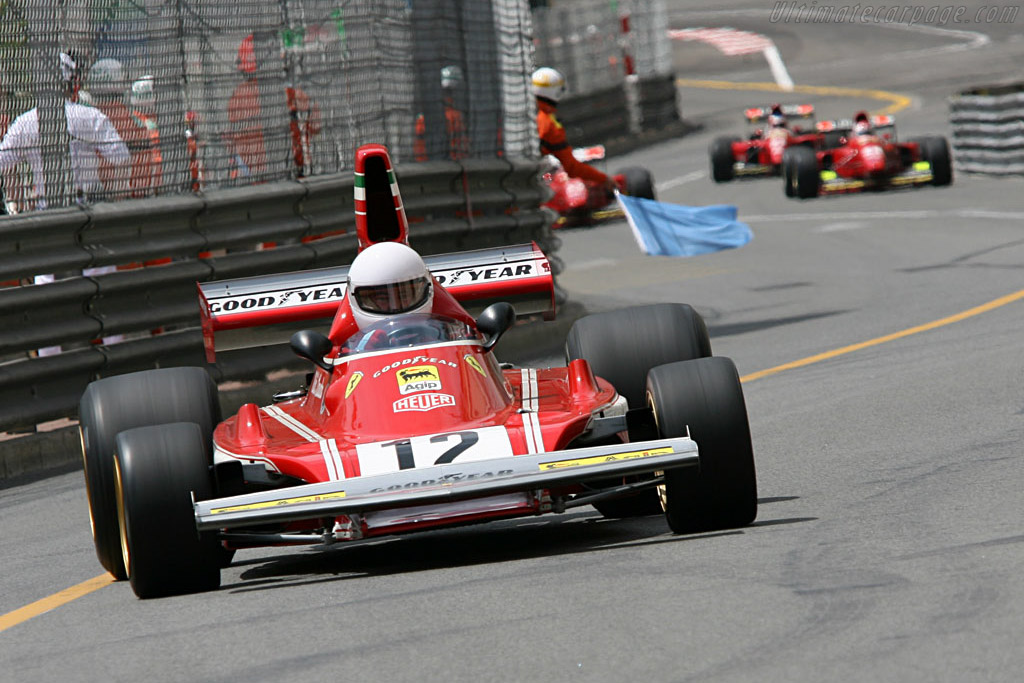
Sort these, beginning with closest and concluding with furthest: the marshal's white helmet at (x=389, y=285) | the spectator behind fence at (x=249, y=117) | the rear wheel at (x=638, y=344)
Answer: the marshal's white helmet at (x=389, y=285)
the rear wheel at (x=638, y=344)
the spectator behind fence at (x=249, y=117)

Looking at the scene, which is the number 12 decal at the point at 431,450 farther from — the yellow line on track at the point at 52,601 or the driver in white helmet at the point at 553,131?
the driver in white helmet at the point at 553,131

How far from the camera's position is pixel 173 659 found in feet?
18.2

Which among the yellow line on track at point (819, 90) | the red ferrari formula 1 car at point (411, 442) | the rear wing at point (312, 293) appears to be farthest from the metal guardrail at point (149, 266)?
the yellow line on track at point (819, 90)

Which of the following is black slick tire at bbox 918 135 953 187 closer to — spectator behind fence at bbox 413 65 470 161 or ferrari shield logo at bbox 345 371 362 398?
spectator behind fence at bbox 413 65 470 161

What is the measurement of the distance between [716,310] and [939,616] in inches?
420

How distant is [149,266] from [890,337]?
5.14 meters

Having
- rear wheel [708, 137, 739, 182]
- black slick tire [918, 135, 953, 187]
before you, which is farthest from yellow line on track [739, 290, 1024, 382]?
rear wheel [708, 137, 739, 182]

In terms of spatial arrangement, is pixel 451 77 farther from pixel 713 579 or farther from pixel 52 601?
pixel 713 579

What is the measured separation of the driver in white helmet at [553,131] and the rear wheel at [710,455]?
27.5 feet

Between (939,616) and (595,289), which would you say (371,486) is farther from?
(595,289)

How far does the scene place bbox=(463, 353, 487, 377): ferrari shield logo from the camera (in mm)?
7599

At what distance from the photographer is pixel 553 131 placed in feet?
52.2

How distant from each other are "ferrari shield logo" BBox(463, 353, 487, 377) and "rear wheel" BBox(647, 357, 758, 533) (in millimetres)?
970

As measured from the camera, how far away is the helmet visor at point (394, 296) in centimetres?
789
